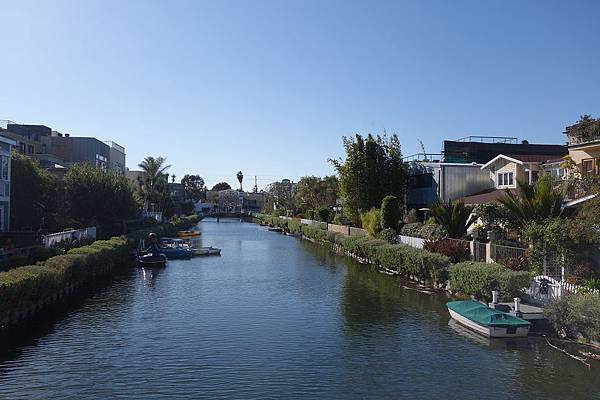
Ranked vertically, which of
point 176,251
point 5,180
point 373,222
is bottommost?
point 176,251

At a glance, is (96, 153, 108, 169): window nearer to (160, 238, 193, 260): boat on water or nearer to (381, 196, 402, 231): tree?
(160, 238, 193, 260): boat on water

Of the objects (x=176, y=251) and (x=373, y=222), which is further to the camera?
(x=176, y=251)

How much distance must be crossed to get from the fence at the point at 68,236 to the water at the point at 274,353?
4.80 meters

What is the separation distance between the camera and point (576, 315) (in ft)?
65.5

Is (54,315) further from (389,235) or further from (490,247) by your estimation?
(389,235)

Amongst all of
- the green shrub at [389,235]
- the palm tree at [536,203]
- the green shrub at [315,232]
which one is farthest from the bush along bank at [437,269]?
the green shrub at [315,232]

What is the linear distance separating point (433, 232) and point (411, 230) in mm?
4885

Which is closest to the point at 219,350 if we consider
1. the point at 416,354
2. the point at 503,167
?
the point at 416,354

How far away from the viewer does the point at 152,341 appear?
21.8 m

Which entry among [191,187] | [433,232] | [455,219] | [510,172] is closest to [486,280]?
[455,219]

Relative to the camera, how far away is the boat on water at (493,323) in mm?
21406

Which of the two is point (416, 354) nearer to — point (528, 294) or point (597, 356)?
point (597, 356)

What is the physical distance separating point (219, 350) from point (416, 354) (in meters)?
7.24

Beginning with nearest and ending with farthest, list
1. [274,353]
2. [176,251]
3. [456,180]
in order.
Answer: [274,353]
[456,180]
[176,251]
